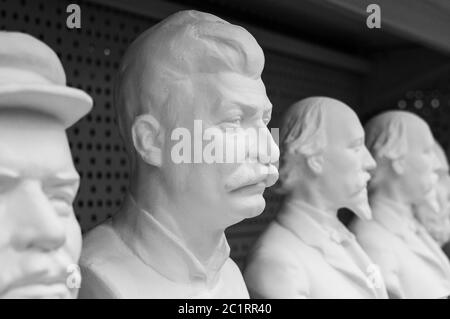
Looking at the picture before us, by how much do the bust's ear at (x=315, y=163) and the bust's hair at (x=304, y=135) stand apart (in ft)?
0.04

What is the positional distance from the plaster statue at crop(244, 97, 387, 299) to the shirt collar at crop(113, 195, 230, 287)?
0.50 metres

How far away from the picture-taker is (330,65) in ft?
11.6

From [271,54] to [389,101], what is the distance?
70cm

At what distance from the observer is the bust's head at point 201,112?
1.84 metres

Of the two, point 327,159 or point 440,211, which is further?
point 440,211

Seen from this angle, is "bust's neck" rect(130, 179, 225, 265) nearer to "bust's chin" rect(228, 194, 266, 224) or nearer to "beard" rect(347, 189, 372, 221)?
"bust's chin" rect(228, 194, 266, 224)

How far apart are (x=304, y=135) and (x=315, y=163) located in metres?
0.08

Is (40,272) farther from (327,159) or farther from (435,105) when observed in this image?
(435,105)

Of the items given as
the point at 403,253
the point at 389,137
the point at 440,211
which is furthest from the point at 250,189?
the point at 440,211

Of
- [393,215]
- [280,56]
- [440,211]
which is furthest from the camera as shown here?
[440,211]

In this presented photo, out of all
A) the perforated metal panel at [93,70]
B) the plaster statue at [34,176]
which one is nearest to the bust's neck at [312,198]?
the perforated metal panel at [93,70]

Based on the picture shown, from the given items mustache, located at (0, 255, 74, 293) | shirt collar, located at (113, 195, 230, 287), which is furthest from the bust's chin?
mustache, located at (0, 255, 74, 293)

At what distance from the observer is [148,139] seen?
187 centimetres
